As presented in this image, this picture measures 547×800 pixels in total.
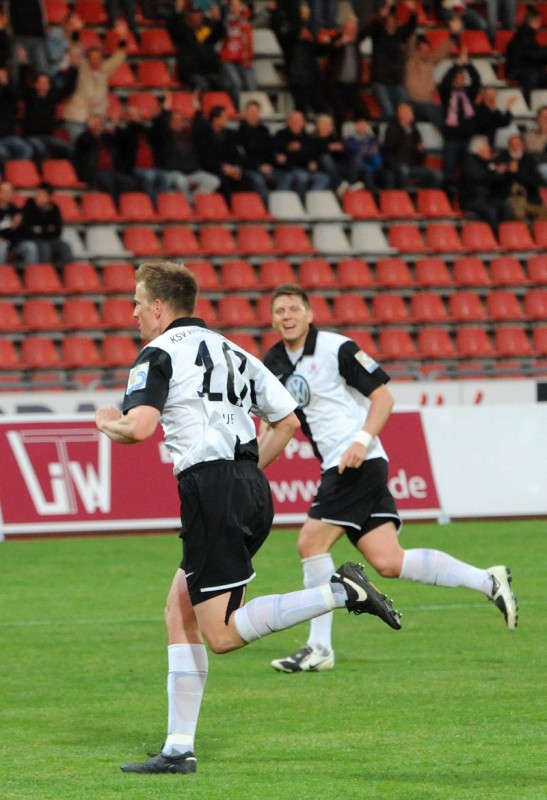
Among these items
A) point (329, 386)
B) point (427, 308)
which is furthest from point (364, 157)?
point (329, 386)

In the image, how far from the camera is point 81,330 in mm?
20578

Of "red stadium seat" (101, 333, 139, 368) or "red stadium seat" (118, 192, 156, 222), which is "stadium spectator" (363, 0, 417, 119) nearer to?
"red stadium seat" (118, 192, 156, 222)

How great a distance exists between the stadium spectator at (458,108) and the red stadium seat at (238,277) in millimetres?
4279

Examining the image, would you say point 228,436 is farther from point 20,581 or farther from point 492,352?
point 492,352

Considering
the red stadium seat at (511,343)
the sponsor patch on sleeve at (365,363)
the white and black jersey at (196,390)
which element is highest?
the red stadium seat at (511,343)

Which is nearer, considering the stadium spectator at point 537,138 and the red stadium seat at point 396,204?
the red stadium seat at point 396,204

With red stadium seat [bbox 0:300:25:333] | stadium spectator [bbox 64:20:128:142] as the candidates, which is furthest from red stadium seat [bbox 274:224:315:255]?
red stadium seat [bbox 0:300:25:333]

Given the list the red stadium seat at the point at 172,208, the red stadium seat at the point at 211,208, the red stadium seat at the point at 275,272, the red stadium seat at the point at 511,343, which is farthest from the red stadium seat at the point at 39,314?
the red stadium seat at the point at 511,343

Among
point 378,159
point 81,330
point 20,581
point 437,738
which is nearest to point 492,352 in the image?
point 378,159

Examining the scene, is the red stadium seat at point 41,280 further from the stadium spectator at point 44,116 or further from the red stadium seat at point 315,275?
the red stadium seat at point 315,275

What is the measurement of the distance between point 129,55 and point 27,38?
2595mm

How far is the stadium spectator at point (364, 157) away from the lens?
2320 cm

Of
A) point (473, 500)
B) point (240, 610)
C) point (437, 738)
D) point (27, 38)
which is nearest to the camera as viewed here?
point (240, 610)

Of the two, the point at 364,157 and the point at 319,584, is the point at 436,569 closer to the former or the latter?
the point at 319,584
